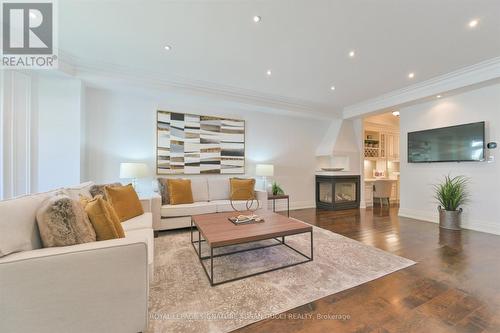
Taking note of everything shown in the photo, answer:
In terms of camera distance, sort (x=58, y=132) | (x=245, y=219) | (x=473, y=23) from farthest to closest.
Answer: (x=58, y=132) < (x=245, y=219) < (x=473, y=23)

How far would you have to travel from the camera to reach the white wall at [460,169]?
346cm

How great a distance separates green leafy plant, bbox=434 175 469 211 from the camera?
368 centimetres

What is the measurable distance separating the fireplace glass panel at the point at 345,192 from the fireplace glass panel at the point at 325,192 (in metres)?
0.16

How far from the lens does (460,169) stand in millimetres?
3861

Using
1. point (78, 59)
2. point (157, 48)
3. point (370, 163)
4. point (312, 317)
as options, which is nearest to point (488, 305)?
point (312, 317)

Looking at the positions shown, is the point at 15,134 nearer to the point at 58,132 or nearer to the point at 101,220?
the point at 58,132

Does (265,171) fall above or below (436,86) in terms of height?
below

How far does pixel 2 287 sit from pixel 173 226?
7.93 ft

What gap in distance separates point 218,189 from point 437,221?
446cm

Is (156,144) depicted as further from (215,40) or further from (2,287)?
(2,287)

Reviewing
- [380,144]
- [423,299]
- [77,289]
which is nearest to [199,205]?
[77,289]

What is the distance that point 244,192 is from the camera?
4.12 metres

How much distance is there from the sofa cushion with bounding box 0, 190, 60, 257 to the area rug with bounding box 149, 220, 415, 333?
3.01 feet

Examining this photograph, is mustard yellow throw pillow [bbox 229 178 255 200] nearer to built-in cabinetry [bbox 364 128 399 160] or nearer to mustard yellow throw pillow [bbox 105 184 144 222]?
mustard yellow throw pillow [bbox 105 184 144 222]
